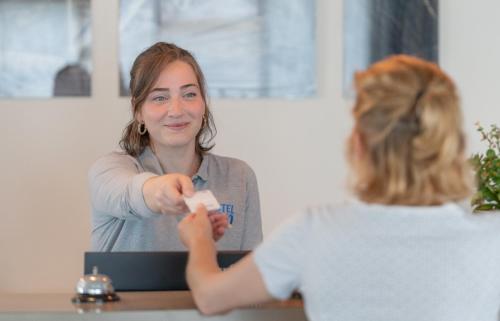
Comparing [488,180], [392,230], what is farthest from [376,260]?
[488,180]

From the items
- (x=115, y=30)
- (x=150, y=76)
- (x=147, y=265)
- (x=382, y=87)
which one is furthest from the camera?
(x=115, y=30)

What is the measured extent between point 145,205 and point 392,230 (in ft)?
2.87

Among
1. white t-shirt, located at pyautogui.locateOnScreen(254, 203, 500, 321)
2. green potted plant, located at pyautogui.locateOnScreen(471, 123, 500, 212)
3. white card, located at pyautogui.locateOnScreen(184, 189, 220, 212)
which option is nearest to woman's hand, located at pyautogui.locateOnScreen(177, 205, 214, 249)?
white card, located at pyautogui.locateOnScreen(184, 189, 220, 212)

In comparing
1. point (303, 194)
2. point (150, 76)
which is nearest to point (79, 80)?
Answer: point (303, 194)

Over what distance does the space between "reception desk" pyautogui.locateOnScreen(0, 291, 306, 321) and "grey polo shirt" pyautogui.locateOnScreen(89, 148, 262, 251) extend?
0.37 metres

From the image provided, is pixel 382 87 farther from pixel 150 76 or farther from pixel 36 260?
pixel 36 260

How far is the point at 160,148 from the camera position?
3.18 metres

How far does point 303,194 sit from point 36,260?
1330mm

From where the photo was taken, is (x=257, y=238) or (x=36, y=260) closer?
(x=257, y=238)

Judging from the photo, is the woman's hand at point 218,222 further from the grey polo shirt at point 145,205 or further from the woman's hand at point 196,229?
the grey polo shirt at point 145,205

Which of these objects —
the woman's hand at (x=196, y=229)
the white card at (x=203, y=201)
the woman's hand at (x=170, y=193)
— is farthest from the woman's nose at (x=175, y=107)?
the woman's hand at (x=196, y=229)

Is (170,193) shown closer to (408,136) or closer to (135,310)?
(135,310)

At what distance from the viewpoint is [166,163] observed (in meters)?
3.18

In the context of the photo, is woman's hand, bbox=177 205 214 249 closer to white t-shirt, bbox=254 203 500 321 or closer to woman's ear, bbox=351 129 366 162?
white t-shirt, bbox=254 203 500 321
